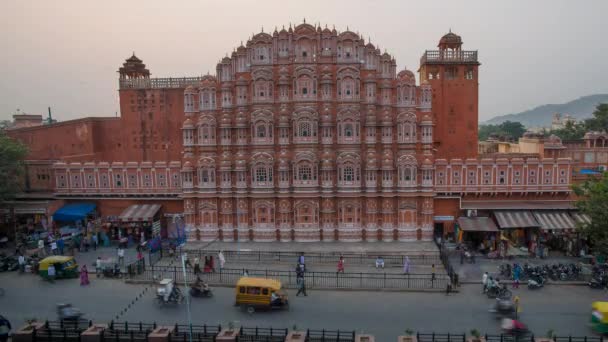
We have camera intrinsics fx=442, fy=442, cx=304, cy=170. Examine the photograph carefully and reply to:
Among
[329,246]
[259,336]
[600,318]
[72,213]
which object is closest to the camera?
[259,336]

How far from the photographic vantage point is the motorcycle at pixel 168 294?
24141 millimetres

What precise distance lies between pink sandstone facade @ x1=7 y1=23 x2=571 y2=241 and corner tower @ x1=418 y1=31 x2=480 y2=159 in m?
5.89

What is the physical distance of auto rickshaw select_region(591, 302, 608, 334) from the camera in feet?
63.9

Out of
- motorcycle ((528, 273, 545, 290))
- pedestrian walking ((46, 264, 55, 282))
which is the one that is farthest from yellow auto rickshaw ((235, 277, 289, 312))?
motorcycle ((528, 273, 545, 290))

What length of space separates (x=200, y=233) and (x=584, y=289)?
1087 inches

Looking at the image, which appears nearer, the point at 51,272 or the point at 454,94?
the point at 51,272

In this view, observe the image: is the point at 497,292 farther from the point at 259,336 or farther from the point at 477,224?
the point at 259,336

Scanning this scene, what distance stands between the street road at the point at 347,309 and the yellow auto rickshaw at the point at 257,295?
50 centimetres

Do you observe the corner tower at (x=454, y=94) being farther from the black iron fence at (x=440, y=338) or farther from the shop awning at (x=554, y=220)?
the black iron fence at (x=440, y=338)

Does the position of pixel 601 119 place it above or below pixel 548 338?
above

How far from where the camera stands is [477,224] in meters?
34.4

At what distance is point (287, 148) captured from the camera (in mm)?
36875

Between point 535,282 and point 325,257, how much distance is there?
13.4 m

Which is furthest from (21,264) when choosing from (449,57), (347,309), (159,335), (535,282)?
(449,57)
